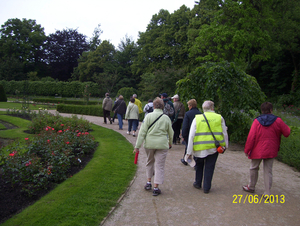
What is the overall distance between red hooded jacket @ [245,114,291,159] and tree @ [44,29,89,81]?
58.9m

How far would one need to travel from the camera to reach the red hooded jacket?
4184mm

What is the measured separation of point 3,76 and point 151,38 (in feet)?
114

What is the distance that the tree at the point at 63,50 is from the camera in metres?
58.8

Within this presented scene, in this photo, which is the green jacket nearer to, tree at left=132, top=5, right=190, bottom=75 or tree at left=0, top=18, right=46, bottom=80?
tree at left=132, top=5, right=190, bottom=75

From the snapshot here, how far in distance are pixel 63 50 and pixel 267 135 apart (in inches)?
2441

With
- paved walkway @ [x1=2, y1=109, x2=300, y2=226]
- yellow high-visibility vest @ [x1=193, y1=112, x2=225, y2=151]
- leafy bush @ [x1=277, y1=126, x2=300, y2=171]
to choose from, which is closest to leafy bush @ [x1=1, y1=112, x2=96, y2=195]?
paved walkway @ [x1=2, y1=109, x2=300, y2=226]

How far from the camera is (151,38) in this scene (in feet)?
127

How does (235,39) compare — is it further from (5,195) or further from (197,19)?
(5,195)

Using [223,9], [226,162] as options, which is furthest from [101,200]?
[223,9]

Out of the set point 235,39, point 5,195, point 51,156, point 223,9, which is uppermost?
point 223,9

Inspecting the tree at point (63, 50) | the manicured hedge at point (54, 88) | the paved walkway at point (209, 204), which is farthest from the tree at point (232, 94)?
the tree at point (63, 50)

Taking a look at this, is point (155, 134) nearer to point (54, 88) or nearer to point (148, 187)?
point (148, 187)
